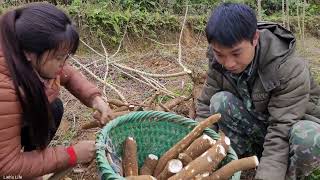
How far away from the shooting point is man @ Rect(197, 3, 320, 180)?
2008 millimetres

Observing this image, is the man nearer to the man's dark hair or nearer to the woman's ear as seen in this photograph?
the man's dark hair

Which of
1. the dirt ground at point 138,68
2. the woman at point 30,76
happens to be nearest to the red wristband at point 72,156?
the woman at point 30,76

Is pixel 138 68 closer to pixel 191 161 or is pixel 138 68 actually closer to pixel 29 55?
pixel 191 161

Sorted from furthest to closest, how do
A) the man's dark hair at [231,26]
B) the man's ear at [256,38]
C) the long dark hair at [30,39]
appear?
the man's ear at [256,38] → the man's dark hair at [231,26] → the long dark hair at [30,39]

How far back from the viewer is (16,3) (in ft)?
17.3

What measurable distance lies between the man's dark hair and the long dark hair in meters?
0.62

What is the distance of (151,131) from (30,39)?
0.78 meters

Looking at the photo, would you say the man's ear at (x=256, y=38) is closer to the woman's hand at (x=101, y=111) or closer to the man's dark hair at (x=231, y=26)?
the man's dark hair at (x=231, y=26)

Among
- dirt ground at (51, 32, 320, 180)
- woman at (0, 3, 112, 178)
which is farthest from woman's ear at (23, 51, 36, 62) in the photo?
dirt ground at (51, 32, 320, 180)

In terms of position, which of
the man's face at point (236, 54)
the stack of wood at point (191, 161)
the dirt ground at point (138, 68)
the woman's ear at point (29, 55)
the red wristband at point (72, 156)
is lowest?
the dirt ground at point (138, 68)

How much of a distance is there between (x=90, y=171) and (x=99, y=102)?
498mm

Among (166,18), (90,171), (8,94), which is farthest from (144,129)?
(166,18)

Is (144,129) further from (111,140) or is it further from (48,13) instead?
(48,13)

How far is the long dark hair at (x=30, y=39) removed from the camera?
1.63 metres
